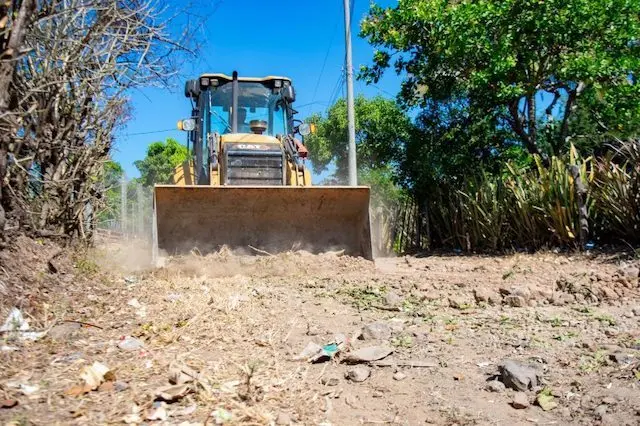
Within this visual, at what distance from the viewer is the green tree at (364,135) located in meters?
12.5

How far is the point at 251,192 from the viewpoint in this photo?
7.96 metres

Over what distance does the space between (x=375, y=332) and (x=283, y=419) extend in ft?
5.25

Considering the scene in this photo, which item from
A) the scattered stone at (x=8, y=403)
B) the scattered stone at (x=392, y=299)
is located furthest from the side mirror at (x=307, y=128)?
the scattered stone at (x=8, y=403)

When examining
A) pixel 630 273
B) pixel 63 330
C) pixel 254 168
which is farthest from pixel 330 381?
pixel 254 168

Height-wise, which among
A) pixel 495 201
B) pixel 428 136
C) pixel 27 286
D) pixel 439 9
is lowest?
pixel 27 286

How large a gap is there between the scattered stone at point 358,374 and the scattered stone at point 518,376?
0.81 meters

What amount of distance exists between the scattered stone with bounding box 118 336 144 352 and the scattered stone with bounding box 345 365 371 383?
4.55ft

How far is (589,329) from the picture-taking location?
4.45 m

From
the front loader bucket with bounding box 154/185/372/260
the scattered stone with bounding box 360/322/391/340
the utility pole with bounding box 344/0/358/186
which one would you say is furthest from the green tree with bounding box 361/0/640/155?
the scattered stone with bounding box 360/322/391/340

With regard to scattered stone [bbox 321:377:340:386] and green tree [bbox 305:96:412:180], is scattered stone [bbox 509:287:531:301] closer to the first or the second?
scattered stone [bbox 321:377:340:386]

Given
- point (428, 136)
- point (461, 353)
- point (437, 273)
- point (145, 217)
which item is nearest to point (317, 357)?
point (461, 353)

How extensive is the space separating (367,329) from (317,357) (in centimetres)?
66

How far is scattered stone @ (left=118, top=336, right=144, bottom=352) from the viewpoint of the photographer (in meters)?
3.84

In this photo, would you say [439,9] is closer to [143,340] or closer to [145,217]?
[143,340]
